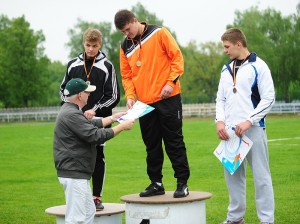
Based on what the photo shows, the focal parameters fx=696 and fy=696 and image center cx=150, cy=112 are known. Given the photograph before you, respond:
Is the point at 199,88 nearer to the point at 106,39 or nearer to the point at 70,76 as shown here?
the point at 106,39

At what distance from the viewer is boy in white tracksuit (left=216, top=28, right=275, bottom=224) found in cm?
806

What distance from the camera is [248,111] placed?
8141 millimetres

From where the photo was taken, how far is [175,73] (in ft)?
27.5

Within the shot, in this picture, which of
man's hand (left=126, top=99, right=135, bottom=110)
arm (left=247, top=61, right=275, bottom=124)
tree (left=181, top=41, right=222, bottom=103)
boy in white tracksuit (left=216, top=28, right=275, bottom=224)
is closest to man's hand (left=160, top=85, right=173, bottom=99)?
man's hand (left=126, top=99, right=135, bottom=110)

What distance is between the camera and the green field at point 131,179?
11016 millimetres

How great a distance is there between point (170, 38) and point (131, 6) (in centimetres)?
9484

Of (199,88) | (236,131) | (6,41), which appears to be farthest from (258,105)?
(199,88)

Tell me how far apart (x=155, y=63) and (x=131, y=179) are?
7660 millimetres

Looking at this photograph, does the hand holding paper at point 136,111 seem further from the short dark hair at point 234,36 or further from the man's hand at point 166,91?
the short dark hair at point 234,36

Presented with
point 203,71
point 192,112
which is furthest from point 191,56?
point 192,112

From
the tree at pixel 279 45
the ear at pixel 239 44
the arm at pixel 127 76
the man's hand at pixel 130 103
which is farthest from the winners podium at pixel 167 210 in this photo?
the tree at pixel 279 45

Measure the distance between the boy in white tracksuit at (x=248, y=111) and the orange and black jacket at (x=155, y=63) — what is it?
23.4 inches

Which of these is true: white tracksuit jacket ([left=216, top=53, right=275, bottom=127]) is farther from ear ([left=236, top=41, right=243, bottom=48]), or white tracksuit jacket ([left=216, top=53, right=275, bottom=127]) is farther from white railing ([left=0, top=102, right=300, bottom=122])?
white railing ([left=0, top=102, right=300, bottom=122])

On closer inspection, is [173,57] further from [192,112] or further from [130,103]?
[192,112]
